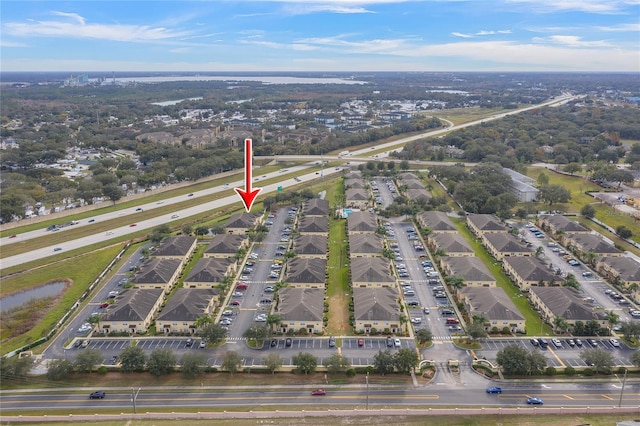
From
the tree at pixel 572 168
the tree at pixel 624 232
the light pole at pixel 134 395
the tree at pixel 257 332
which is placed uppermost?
the tree at pixel 572 168

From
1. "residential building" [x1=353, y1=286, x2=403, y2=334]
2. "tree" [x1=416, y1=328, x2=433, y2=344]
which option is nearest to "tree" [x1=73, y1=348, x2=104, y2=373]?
"residential building" [x1=353, y1=286, x2=403, y2=334]

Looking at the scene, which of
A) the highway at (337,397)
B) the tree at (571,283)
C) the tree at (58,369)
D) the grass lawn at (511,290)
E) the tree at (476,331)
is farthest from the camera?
the tree at (571,283)

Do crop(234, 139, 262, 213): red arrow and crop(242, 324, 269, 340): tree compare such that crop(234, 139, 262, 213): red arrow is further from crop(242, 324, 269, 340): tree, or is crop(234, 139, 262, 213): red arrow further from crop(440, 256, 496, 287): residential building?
crop(440, 256, 496, 287): residential building

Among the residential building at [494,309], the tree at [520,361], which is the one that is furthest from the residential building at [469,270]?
the tree at [520,361]

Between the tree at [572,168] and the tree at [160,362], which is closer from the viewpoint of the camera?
the tree at [160,362]

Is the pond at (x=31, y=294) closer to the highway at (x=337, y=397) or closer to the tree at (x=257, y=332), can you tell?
the highway at (x=337, y=397)

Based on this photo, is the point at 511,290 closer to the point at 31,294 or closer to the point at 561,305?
the point at 561,305
